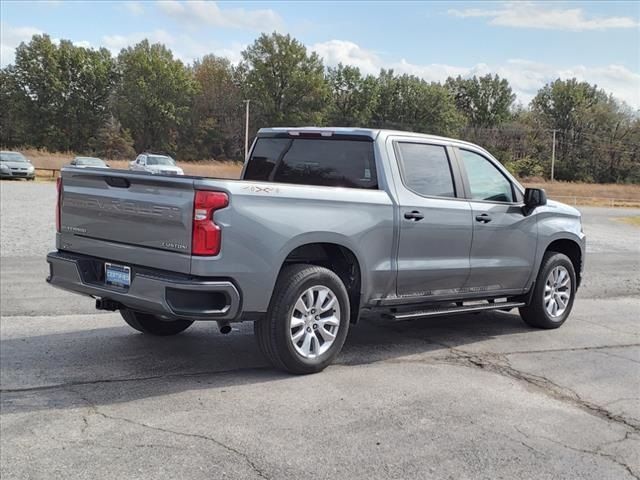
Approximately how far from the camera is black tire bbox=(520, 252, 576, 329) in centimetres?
725

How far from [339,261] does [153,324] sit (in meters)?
2.04

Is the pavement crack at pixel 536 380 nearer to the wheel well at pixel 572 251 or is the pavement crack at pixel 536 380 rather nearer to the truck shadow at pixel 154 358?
the truck shadow at pixel 154 358

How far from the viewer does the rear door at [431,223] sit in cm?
586

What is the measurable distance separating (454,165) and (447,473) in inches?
142

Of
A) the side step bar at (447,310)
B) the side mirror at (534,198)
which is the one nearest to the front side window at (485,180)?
the side mirror at (534,198)

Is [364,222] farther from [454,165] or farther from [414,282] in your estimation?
[454,165]

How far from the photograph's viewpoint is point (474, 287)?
21.5 feet

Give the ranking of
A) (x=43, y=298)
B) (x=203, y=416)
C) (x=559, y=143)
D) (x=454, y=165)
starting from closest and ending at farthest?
(x=203, y=416) < (x=454, y=165) < (x=43, y=298) < (x=559, y=143)

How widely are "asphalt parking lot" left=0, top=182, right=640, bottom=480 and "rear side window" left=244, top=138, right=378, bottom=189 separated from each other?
1.62 meters

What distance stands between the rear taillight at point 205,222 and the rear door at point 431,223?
6.09 feet

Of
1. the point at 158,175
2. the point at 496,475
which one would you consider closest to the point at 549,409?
the point at 496,475

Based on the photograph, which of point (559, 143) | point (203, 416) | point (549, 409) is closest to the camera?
point (203, 416)

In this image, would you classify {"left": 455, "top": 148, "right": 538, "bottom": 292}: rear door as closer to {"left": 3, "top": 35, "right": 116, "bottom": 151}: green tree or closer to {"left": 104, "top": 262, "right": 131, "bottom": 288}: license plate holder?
{"left": 104, "top": 262, "right": 131, "bottom": 288}: license plate holder

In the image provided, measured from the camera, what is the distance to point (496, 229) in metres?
6.66
